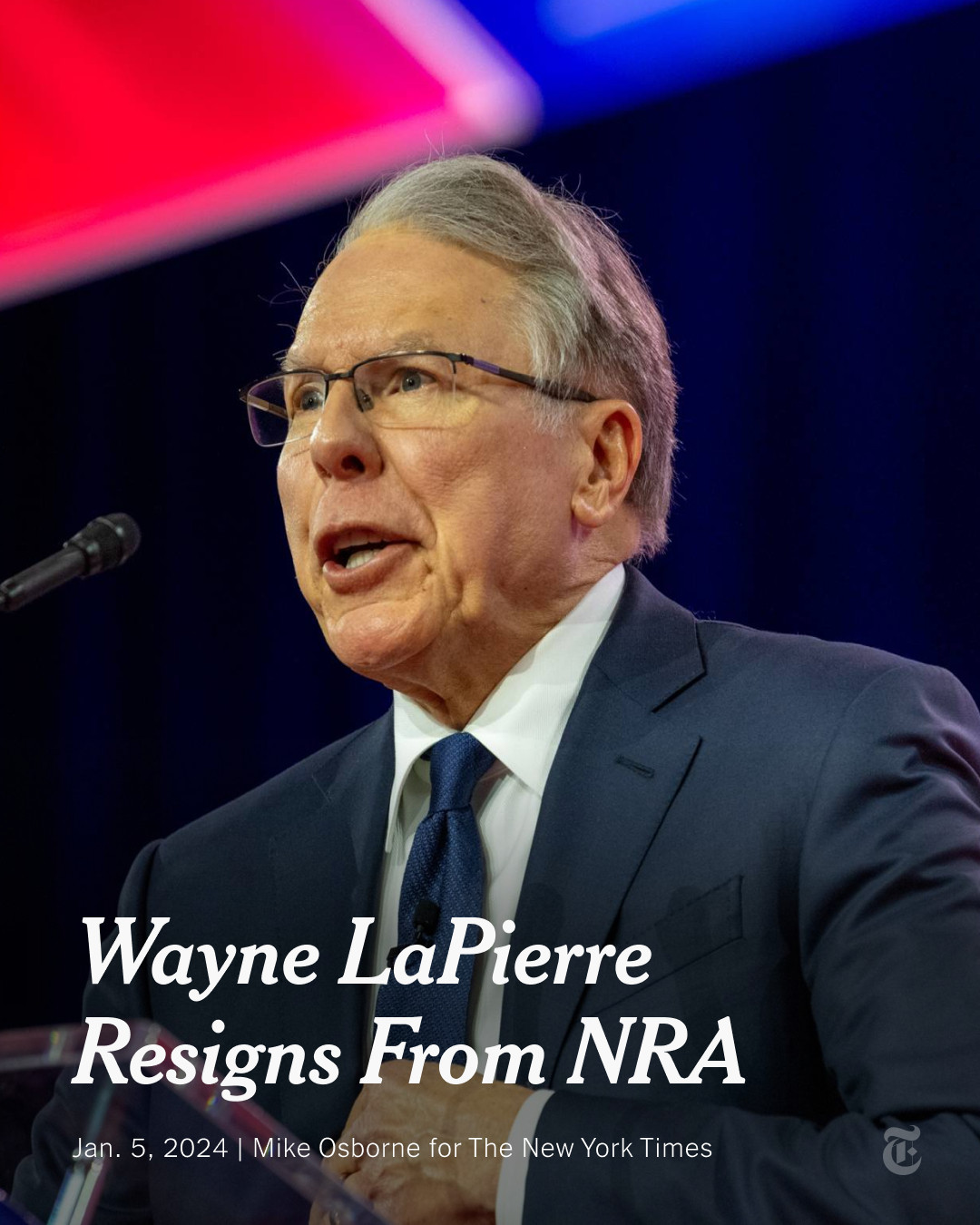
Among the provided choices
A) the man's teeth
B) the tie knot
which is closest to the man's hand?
the tie knot

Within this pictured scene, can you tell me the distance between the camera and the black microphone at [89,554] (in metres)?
1.30

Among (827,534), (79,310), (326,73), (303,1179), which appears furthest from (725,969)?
(79,310)

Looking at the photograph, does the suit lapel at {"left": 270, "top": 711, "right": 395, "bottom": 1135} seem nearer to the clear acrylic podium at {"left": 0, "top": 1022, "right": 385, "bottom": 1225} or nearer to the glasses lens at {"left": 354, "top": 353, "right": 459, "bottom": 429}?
the glasses lens at {"left": 354, "top": 353, "right": 459, "bottom": 429}

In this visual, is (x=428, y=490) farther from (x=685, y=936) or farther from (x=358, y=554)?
(x=685, y=936)

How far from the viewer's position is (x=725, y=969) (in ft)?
4.56

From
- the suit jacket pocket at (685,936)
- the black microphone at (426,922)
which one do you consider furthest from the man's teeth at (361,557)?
the suit jacket pocket at (685,936)

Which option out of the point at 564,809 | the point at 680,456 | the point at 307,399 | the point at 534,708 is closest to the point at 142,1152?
the point at 564,809

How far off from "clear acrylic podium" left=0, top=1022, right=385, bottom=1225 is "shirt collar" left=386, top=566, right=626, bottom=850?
79 cm

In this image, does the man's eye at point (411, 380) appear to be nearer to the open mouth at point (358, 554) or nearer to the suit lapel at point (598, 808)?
the open mouth at point (358, 554)

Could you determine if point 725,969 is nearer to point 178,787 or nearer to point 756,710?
point 756,710

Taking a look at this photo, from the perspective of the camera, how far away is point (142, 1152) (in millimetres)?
881

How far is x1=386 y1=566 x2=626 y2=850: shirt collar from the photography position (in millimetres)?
1646

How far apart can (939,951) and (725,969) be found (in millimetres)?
235

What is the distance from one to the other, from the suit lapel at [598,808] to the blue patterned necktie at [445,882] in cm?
6
